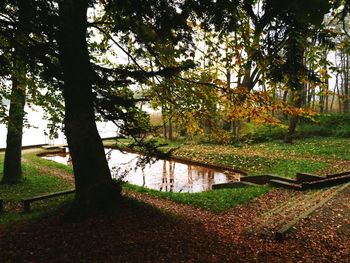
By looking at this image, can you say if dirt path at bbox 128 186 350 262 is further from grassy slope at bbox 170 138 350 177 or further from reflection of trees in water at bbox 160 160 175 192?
grassy slope at bbox 170 138 350 177

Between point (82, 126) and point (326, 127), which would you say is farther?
point (326, 127)

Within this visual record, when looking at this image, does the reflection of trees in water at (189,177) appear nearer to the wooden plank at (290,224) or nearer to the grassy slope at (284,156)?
the grassy slope at (284,156)

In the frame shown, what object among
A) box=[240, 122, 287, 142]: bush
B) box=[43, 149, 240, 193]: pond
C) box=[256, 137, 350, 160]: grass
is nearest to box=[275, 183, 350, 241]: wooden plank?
box=[43, 149, 240, 193]: pond

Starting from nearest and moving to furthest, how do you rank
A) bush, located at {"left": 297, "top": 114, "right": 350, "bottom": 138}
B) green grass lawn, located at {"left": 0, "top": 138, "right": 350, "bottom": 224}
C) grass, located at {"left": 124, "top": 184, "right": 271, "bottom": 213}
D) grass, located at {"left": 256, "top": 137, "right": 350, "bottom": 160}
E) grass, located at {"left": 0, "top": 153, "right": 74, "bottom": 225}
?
grass, located at {"left": 0, "top": 153, "right": 74, "bottom": 225}, grass, located at {"left": 124, "top": 184, "right": 271, "bottom": 213}, green grass lawn, located at {"left": 0, "top": 138, "right": 350, "bottom": 224}, grass, located at {"left": 256, "top": 137, "right": 350, "bottom": 160}, bush, located at {"left": 297, "top": 114, "right": 350, "bottom": 138}

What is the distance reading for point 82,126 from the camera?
20.0ft

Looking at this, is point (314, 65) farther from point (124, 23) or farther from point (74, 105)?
point (74, 105)

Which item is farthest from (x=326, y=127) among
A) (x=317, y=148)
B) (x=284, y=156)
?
(x=284, y=156)

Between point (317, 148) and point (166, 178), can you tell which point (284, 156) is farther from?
point (166, 178)

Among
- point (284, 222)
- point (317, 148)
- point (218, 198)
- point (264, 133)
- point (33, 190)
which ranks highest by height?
point (264, 133)

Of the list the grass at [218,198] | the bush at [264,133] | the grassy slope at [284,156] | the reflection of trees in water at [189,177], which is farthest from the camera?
the bush at [264,133]

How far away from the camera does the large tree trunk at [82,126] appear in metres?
5.91

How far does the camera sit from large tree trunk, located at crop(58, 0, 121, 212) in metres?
5.91

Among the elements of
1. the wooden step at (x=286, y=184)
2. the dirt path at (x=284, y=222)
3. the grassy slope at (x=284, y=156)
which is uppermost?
the grassy slope at (x=284, y=156)

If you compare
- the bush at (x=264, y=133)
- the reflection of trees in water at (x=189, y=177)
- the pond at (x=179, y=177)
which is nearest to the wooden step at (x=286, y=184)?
the pond at (x=179, y=177)
